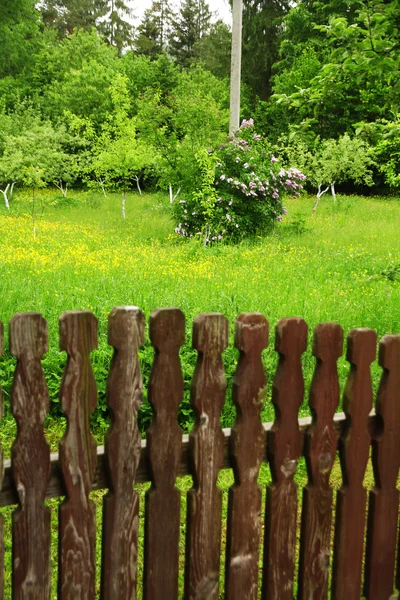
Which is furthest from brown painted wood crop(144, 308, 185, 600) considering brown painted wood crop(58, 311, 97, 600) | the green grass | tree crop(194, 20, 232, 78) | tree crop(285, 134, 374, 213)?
tree crop(194, 20, 232, 78)

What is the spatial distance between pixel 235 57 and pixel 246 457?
16.6 metres

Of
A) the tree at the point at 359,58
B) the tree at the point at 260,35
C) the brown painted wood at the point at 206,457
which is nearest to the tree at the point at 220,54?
the tree at the point at 260,35

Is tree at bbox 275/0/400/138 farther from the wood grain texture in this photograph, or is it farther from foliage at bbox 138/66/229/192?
Result: foliage at bbox 138/66/229/192

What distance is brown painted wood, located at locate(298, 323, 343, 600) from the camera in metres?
2.19

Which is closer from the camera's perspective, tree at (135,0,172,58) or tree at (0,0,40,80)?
tree at (0,0,40,80)

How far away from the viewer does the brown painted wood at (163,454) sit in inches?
77.9

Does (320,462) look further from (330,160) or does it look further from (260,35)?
(260,35)

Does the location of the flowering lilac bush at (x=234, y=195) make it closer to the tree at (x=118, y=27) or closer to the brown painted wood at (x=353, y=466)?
the brown painted wood at (x=353, y=466)

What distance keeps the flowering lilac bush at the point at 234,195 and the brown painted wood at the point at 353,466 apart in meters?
13.5

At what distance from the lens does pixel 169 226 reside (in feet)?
62.3

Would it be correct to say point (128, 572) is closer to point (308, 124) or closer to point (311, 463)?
point (311, 463)

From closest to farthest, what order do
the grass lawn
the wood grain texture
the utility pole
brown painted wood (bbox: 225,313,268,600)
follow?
1. the wood grain texture
2. brown painted wood (bbox: 225,313,268,600)
3. the grass lawn
4. the utility pole

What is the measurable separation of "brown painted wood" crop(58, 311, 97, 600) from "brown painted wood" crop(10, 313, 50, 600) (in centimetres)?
5

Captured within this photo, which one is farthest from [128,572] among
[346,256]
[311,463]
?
[346,256]
